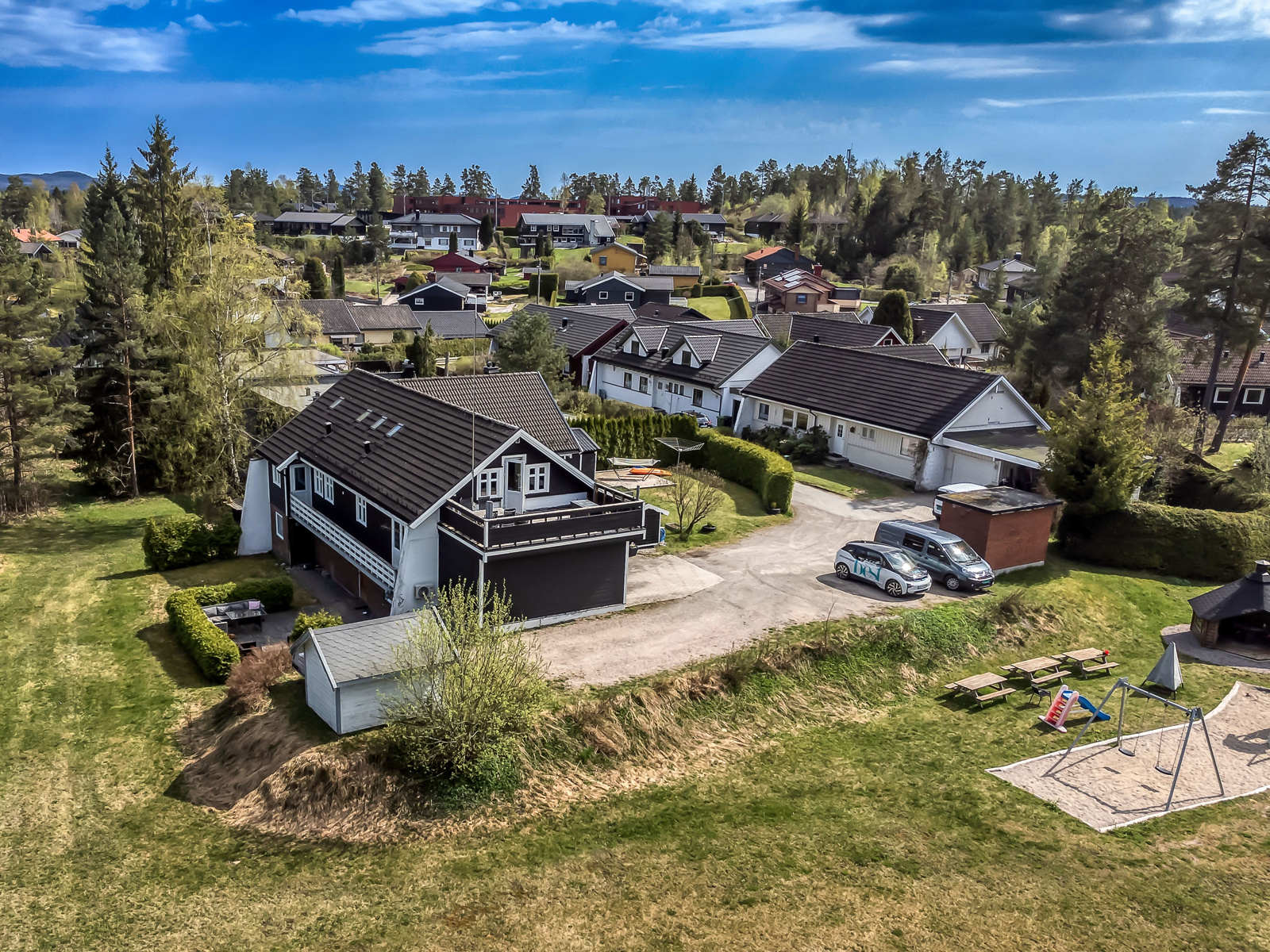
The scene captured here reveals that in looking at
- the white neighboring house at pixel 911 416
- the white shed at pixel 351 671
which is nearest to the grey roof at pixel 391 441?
the white shed at pixel 351 671

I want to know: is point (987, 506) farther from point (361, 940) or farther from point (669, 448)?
point (361, 940)

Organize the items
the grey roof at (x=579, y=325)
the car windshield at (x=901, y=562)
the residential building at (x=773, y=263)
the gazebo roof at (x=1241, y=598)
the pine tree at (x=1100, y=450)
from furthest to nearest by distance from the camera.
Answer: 1. the residential building at (x=773, y=263)
2. the grey roof at (x=579, y=325)
3. the pine tree at (x=1100, y=450)
4. the car windshield at (x=901, y=562)
5. the gazebo roof at (x=1241, y=598)

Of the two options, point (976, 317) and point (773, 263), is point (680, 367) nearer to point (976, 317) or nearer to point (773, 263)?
point (976, 317)

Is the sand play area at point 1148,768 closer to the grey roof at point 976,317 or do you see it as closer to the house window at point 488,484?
the house window at point 488,484

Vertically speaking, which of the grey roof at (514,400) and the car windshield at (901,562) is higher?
the grey roof at (514,400)

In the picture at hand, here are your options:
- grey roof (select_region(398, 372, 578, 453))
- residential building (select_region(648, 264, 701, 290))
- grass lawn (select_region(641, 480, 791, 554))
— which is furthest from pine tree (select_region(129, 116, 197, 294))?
residential building (select_region(648, 264, 701, 290))

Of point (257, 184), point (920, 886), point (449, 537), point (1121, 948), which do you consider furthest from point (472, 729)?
point (257, 184)

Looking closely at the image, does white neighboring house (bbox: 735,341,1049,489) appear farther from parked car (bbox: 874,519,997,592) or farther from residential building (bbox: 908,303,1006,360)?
residential building (bbox: 908,303,1006,360)
